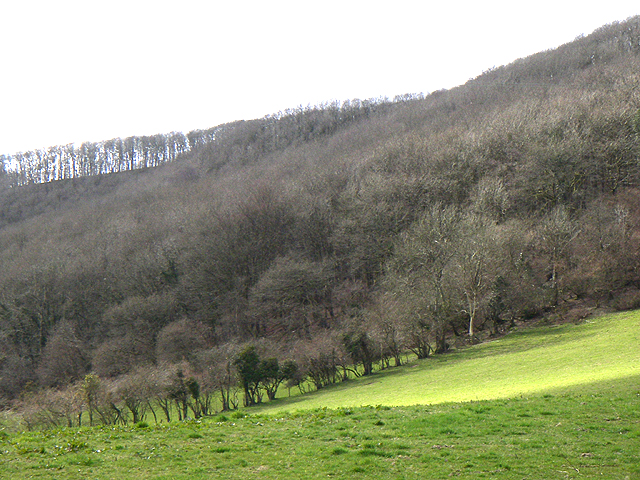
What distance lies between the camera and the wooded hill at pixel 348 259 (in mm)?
38906

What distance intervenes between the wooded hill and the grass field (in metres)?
19.8

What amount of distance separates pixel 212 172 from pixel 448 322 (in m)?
103


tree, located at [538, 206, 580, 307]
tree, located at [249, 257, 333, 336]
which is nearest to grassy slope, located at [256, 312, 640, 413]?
tree, located at [538, 206, 580, 307]

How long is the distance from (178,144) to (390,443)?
560 ft

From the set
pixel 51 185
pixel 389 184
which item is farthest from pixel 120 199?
pixel 389 184

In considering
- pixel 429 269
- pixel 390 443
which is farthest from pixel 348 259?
pixel 390 443

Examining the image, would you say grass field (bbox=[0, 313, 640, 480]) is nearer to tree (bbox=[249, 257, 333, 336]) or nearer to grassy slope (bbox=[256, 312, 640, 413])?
grassy slope (bbox=[256, 312, 640, 413])

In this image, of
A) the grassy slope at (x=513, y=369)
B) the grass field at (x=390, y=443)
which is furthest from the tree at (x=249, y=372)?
the grass field at (x=390, y=443)

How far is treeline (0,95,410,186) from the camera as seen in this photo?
146000mm

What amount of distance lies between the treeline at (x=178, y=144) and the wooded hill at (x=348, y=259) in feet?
150

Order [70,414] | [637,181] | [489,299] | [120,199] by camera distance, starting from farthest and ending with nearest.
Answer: [120,199] < [637,181] < [489,299] < [70,414]

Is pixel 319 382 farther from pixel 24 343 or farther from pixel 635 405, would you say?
pixel 24 343

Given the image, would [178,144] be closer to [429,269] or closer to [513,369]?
[429,269]

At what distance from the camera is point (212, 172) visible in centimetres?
13262
